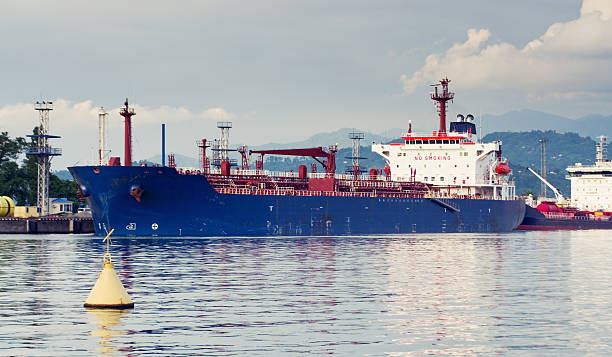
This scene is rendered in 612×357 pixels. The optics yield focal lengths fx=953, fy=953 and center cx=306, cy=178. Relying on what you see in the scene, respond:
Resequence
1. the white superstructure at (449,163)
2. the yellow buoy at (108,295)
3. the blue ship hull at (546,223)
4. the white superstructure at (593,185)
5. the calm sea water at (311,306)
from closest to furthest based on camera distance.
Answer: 1. the calm sea water at (311,306)
2. the yellow buoy at (108,295)
3. the white superstructure at (449,163)
4. the blue ship hull at (546,223)
5. the white superstructure at (593,185)

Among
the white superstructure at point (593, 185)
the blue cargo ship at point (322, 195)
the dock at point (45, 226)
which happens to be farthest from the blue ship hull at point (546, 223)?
the dock at point (45, 226)

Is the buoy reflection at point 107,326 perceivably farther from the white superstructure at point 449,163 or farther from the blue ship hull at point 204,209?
the white superstructure at point 449,163

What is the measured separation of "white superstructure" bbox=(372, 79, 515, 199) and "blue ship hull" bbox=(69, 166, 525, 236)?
43.8ft

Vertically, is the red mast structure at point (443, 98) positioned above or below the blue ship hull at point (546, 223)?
above

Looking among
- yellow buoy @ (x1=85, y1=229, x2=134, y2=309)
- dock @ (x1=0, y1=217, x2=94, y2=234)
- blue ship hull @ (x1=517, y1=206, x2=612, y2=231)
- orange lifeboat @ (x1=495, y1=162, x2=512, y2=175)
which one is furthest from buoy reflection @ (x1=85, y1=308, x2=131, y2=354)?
blue ship hull @ (x1=517, y1=206, x2=612, y2=231)

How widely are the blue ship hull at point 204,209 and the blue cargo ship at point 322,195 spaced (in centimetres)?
7

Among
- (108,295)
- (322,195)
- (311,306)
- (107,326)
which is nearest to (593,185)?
(322,195)

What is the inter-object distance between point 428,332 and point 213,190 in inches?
1910

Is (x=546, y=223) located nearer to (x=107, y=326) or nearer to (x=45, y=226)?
(x=45, y=226)

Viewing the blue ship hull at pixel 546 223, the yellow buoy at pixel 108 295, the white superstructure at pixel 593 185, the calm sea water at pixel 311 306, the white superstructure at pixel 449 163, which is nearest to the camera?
the calm sea water at pixel 311 306

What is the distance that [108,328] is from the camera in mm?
22062

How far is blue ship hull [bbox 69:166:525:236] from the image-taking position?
67.2 metres

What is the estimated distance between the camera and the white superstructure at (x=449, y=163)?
9675 cm

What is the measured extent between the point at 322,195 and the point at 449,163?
2354 centimetres
